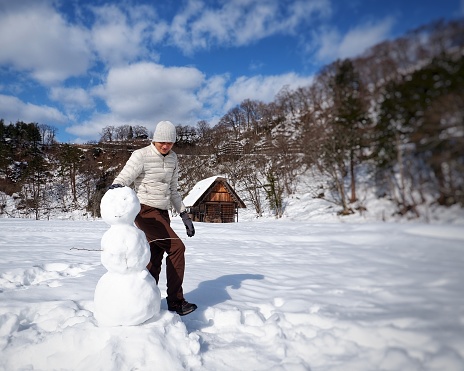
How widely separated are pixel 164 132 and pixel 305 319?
207 cm

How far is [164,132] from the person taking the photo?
2541 mm

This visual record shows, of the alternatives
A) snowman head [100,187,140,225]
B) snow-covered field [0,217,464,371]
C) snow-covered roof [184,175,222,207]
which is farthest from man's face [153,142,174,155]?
snow-covered roof [184,175,222,207]

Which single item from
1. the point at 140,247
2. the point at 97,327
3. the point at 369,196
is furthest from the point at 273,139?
the point at 97,327

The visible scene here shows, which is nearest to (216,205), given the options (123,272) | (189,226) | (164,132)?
(189,226)

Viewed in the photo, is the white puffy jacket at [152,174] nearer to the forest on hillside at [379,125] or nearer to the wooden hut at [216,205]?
the forest on hillside at [379,125]

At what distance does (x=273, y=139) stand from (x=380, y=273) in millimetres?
1081

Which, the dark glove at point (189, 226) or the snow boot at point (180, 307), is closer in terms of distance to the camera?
the snow boot at point (180, 307)

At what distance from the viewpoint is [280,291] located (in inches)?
125

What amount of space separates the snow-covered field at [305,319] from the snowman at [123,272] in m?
0.10

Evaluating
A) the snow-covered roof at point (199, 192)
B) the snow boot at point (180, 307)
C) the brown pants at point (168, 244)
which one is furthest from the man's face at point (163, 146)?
the snow-covered roof at point (199, 192)

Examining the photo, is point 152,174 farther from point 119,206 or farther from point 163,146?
point 119,206

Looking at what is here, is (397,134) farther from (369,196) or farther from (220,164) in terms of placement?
(220,164)

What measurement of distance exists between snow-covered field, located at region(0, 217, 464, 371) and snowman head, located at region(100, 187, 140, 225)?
766mm

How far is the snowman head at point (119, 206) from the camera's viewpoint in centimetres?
201
